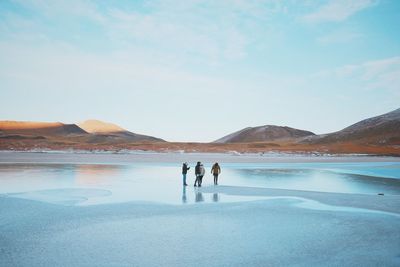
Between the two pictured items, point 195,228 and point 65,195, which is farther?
point 65,195

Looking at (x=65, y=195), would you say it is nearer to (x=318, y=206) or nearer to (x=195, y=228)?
(x=195, y=228)

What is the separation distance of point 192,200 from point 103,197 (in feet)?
13.0

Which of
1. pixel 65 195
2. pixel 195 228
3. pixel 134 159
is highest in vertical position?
pixel 134 159

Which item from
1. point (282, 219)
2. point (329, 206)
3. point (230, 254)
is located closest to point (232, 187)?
point (329, 206)

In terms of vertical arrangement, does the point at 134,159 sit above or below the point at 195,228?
above

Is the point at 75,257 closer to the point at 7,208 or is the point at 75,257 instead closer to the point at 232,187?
the point at 7,208

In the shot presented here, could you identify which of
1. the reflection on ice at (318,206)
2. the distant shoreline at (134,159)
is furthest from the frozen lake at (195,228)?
the distant shoreline at (134,159)

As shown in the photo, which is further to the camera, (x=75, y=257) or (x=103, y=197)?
(x=103, y=197)

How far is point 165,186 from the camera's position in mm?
21891

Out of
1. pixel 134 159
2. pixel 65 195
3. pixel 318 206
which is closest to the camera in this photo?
pixel 318 206

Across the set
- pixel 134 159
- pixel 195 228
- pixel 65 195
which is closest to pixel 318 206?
pixel 195 228

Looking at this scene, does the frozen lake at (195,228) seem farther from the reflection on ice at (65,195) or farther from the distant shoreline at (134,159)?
the distant shoreline at (134,159)

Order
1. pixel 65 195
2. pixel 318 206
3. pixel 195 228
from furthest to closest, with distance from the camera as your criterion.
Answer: pixel 65 195 < pixel 318 206 < pixel 195 228

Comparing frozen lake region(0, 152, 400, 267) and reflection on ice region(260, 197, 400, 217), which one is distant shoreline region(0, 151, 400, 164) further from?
Answer: reflection on ice region(260, 197, 400, 217)
